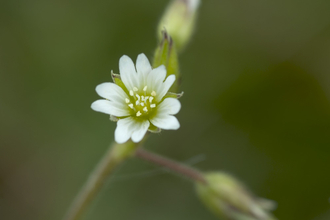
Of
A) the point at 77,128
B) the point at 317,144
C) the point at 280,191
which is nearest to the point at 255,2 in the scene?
Result: the point at 317,144

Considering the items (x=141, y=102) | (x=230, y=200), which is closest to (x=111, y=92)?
(x=141, y=102)

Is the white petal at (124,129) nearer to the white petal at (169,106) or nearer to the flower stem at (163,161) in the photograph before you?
the white petal at (169,106)

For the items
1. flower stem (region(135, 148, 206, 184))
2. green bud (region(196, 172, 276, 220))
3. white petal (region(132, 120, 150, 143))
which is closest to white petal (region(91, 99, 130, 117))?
white petal (region(132, 120, 150, 143))

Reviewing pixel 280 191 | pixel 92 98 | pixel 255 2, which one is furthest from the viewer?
pixel 255 2

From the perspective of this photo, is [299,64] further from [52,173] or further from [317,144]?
[52,173]

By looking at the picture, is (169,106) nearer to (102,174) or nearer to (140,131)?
(140,131)

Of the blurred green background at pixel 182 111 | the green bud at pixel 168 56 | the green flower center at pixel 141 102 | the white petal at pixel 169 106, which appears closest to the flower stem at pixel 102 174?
the green flower center at pixel 141 102
